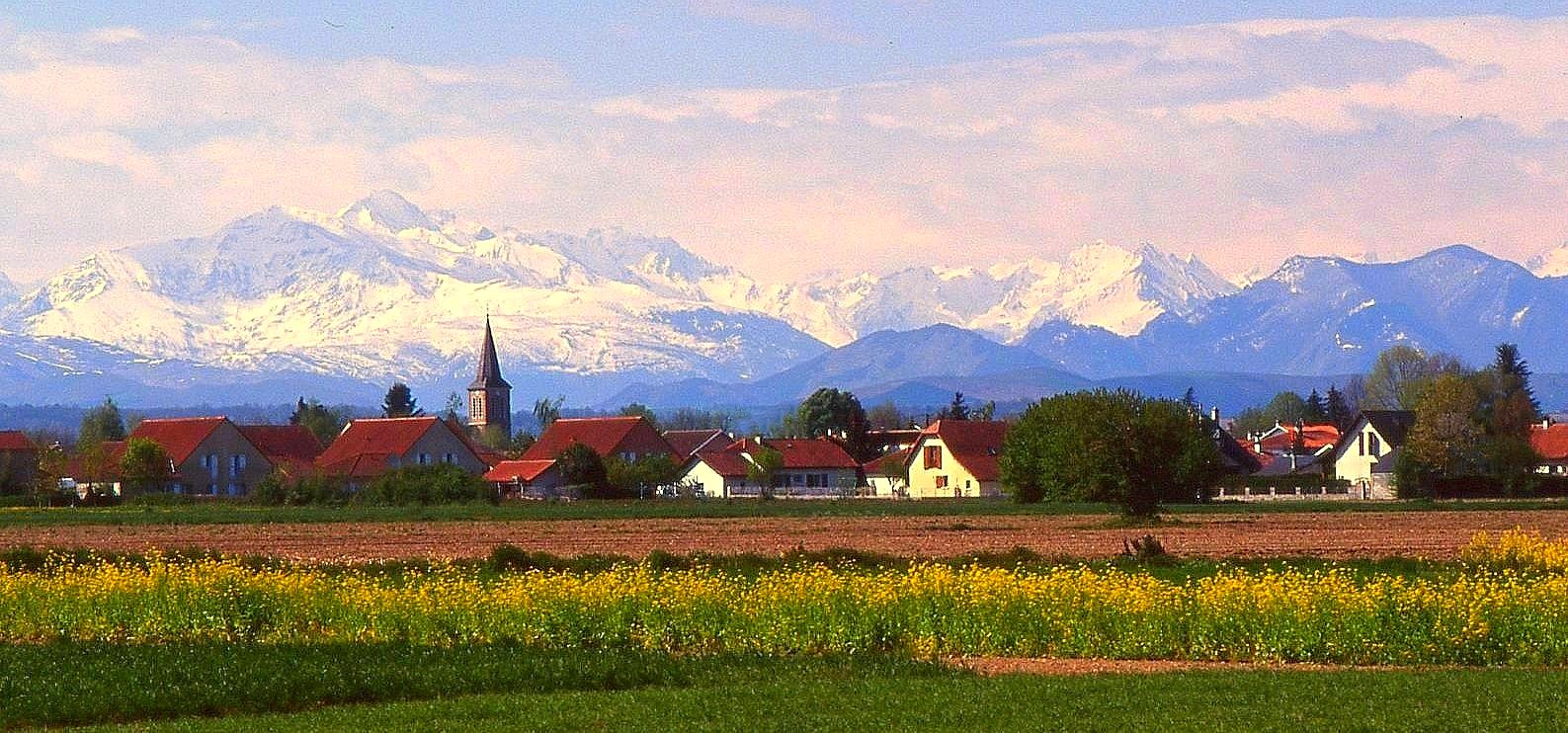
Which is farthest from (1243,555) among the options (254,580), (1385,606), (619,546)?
(254,580)

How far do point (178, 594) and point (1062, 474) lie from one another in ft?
187

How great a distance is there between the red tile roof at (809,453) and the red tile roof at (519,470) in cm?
1977

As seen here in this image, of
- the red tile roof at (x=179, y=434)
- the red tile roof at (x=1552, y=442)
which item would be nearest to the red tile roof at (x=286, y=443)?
the red tile roof at (x=179, y=434)

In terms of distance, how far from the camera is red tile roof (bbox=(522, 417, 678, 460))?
156 meters

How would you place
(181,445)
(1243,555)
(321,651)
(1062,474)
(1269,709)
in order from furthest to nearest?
(181,445) < (1062,474) < (1243,555) < (321,651) < (1269,709)

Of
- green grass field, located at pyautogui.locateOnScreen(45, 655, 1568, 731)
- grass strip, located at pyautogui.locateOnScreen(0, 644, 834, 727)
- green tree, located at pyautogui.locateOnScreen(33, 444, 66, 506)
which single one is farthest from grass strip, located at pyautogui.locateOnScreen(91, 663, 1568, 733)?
green tree, located at pyautogui.locateOnScreen(33, 444, 66, 506)

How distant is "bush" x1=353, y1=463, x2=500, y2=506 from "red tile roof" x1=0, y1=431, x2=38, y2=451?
1683 inches

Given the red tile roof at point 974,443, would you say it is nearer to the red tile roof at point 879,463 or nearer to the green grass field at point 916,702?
the red tile roof at point 879,463

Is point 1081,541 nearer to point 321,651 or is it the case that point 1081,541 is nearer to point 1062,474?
point 1062,474

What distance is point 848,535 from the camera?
72.0 meters

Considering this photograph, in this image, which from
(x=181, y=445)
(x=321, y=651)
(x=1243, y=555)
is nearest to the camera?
(x=321, y=651)

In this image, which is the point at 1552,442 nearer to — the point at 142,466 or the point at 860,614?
the point at 142,466

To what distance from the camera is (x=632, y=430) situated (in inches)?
6348

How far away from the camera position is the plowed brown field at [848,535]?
198 feet
